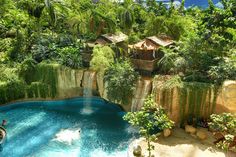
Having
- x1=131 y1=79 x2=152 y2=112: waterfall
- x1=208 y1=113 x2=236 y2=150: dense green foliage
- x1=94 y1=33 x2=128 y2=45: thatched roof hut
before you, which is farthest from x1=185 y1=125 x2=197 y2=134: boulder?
x1=94 y1=33 x2=128 y2=45: thatched roof hut

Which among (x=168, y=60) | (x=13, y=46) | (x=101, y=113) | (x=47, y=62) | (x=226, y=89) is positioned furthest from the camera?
(x=13, y=46)

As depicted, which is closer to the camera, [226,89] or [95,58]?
[226,89]

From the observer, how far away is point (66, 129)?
22812 millimetres

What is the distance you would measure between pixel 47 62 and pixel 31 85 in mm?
2611

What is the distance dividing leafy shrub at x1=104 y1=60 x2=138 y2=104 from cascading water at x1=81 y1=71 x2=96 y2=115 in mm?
2177

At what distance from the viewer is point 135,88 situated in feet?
78.3

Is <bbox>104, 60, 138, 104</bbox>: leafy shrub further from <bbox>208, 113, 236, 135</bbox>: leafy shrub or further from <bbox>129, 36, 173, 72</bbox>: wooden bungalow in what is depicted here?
<bbox>208, 113, 236, 135</bbox>: leafy shrub

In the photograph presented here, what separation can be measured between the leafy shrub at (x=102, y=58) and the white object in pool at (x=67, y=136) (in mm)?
5811

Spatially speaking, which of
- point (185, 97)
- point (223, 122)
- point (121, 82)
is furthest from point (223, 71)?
point (121, 82)

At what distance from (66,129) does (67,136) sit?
1.09 metres

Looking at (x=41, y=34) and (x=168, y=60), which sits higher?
(x=41, y=34)

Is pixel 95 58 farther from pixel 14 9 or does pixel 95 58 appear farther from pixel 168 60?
pixel 14 9

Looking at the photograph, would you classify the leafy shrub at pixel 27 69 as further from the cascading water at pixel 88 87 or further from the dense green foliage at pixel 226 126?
the dense green foliage at pixel 226 126

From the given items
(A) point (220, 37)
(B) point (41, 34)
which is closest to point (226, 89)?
(A) point (220, 37)
